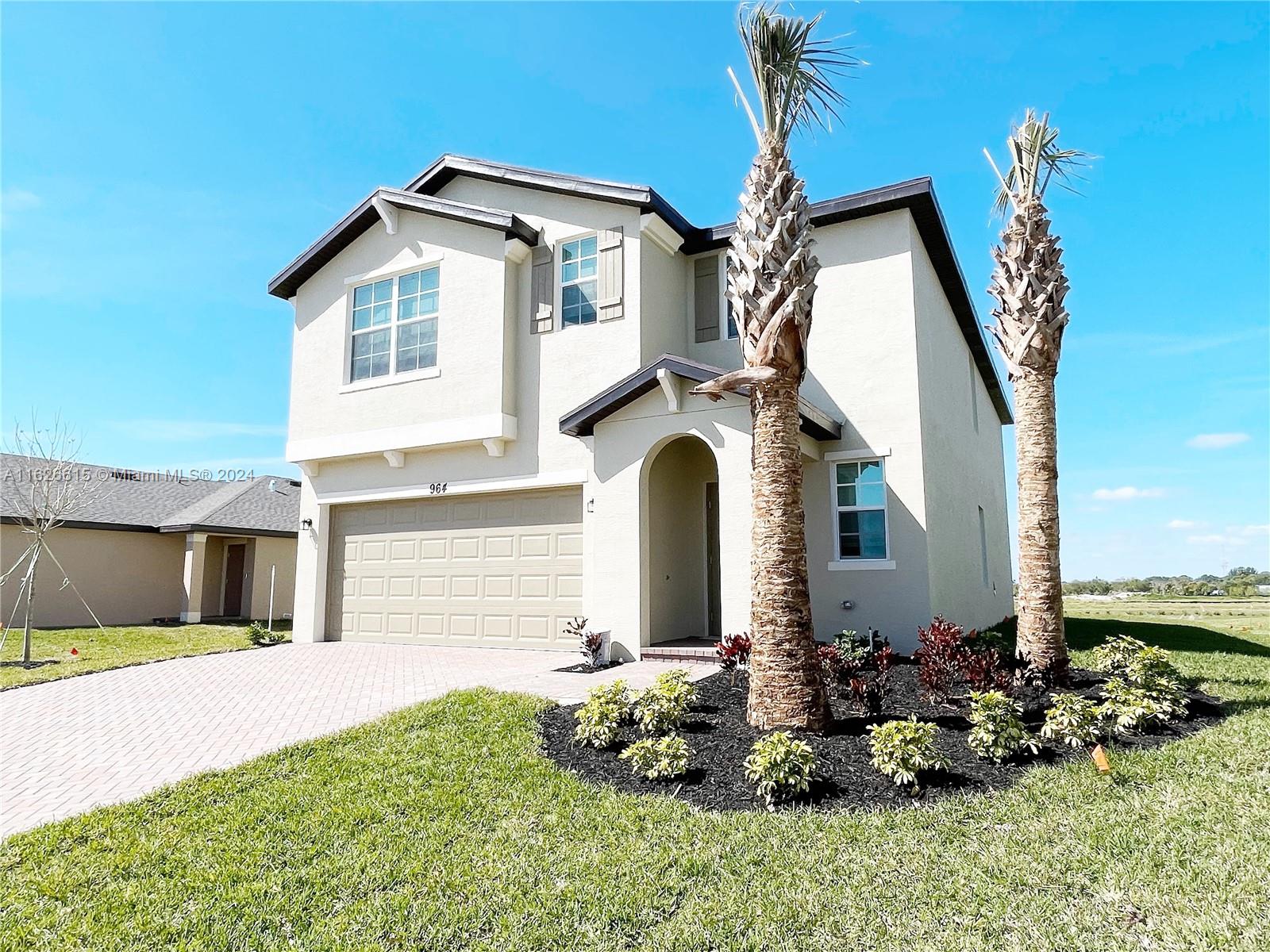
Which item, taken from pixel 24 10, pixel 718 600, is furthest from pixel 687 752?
pixel 24 10

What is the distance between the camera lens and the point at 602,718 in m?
6.54

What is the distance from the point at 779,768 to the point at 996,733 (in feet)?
6.47

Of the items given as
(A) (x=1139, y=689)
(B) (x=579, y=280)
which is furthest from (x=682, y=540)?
(A) (x=1139, y=689)

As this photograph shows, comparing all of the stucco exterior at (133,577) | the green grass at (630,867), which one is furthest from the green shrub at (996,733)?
the stucco exterior at (133,577)

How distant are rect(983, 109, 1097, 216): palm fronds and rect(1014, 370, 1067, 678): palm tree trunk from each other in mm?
2518

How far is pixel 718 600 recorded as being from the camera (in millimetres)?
13133

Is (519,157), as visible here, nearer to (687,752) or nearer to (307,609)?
(307,609)

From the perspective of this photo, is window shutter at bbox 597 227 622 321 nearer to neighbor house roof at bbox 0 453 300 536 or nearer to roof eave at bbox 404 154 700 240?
roof eave at bbox 404 154 700 240

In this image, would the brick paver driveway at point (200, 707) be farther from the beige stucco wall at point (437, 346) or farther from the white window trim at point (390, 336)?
the white window trim at point (390, 336)

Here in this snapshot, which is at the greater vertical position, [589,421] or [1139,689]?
[589,421]

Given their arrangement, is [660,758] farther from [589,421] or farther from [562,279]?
[562,279]

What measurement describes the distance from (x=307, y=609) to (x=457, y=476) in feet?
15.3

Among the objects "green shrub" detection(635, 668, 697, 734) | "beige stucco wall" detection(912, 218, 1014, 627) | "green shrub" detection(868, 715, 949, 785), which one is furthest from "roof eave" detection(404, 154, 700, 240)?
"green shrub" detection(868, 715, 949, 785)

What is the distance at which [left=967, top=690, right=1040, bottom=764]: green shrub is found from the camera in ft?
18.9
